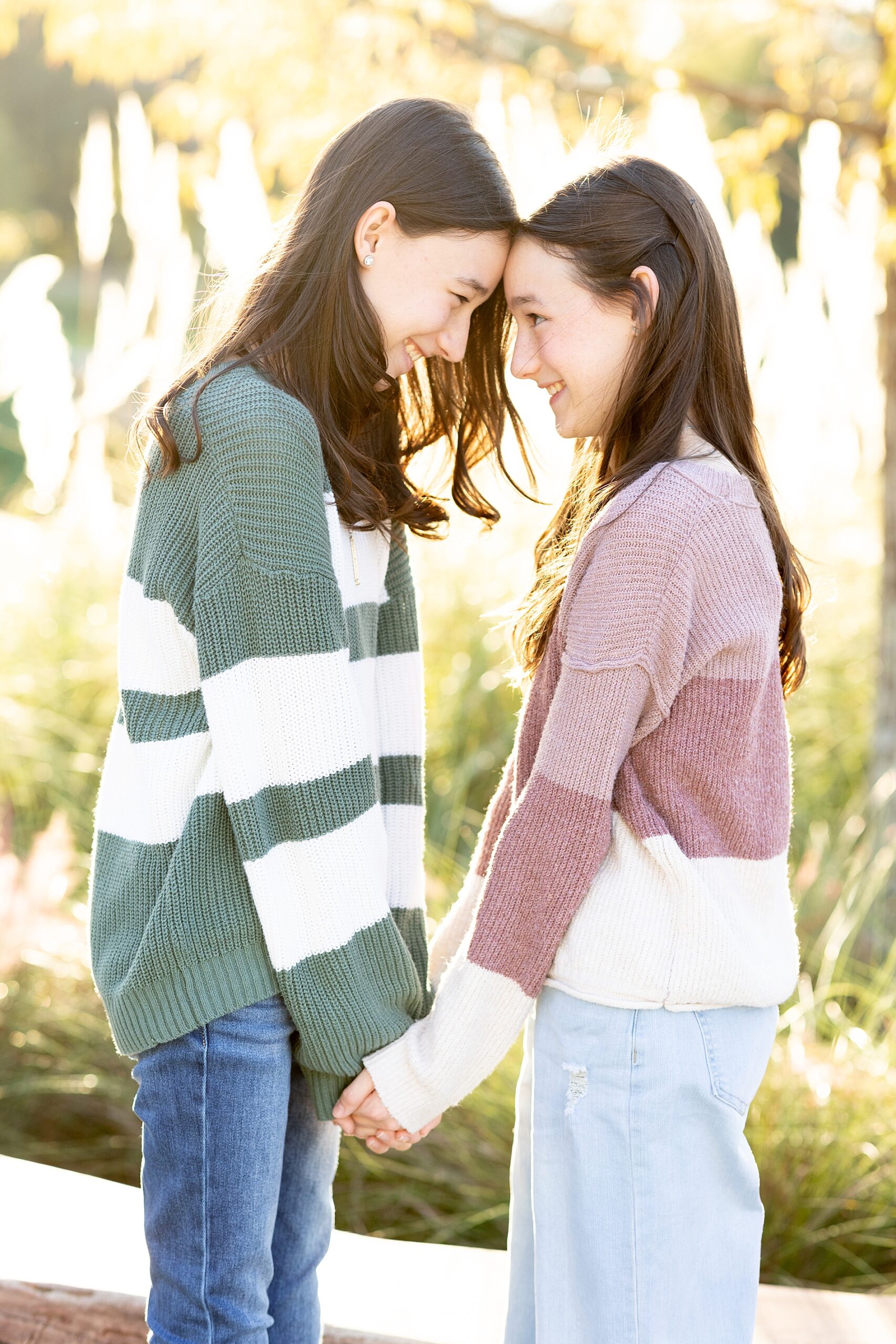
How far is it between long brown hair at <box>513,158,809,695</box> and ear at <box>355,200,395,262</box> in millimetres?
170

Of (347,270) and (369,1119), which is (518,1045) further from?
(347,270)

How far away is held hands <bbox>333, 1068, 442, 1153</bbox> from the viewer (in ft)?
4.65

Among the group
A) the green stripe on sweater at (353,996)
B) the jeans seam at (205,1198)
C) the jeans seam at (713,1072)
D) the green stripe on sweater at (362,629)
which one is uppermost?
the green stripe on sweater at (362,629)

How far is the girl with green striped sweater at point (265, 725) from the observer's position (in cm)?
134

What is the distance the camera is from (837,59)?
159 inches

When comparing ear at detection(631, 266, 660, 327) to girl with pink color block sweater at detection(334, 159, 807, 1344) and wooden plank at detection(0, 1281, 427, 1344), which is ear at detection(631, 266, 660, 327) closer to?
girl with pink color block sweater at detection(334, 159, 807, 1344)

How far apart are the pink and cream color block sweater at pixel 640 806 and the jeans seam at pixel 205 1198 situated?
7.4 inches

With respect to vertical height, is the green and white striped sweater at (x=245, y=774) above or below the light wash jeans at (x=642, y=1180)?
above

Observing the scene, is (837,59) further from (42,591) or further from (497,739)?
(42,591)

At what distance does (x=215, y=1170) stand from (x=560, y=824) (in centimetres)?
54

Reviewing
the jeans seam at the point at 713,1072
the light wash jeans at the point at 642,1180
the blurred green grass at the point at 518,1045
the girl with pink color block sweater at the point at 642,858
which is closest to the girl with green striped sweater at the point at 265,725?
the girl with pink color block sweater at the point at 642,858

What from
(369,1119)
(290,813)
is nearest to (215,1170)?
(369,1119)

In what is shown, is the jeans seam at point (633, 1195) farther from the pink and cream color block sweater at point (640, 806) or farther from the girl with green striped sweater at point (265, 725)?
the girl with green striped sweater at point (265, 725)

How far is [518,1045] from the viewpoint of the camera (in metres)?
2.60
